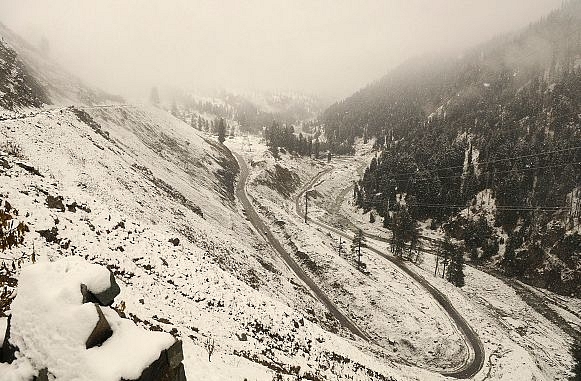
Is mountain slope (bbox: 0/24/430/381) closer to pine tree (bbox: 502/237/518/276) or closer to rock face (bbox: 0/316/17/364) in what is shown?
rock face (bbox: 0/316/17/364)

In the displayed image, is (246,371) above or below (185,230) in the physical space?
above

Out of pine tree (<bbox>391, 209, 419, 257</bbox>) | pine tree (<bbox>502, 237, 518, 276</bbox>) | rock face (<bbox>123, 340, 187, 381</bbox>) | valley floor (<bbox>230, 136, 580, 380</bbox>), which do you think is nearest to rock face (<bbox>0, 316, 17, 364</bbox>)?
rock face (<bbox>123, 340, 187, 381</bbox>)

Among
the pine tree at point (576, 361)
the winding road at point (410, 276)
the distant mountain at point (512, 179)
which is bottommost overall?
the pine tree at point (576, 361)

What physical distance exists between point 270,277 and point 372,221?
84.5 metres

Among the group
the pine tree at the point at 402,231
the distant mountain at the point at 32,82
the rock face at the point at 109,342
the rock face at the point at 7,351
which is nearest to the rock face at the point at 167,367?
the rock face at the point at 109,342

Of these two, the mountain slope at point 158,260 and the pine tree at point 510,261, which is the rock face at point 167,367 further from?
the pine tree at point 510,261

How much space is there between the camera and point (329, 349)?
90.9 ft

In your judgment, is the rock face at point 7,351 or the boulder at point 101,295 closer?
the rock face at point 7,351

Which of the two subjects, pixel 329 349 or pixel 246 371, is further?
pixel 329 349

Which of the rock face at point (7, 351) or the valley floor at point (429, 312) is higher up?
the rock face at point (7, 351)

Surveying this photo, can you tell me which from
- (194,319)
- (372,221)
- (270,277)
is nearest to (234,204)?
(270,277)

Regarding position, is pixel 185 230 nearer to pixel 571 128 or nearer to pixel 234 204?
pixel 234 204

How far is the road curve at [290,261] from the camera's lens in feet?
183

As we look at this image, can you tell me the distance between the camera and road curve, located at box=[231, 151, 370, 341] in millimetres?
55656
